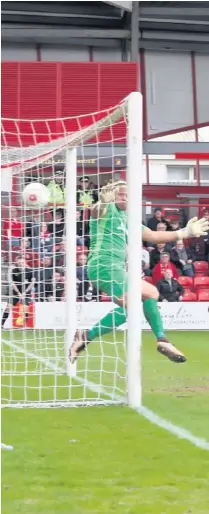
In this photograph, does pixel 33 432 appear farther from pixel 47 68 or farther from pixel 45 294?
pixel 47 68

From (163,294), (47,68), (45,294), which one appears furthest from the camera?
(47,68)

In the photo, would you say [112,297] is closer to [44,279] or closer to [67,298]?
[67,298]

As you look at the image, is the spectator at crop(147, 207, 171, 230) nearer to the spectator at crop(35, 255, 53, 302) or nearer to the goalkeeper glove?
the spectator at crop(35, 255, 53, 302)

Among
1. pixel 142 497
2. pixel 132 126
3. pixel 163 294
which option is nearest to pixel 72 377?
pixel 132 126

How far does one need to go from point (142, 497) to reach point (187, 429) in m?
2.09

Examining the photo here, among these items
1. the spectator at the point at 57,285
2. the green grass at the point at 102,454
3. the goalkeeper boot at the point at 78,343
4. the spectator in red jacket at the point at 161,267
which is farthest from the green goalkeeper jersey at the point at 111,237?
the spectator in red jacket at the point at 161,267

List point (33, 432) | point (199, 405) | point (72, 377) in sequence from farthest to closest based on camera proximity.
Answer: point (72, 377)
point (199, 405)
point (33, 432)

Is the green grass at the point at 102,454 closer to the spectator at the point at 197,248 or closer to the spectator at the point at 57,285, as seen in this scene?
the spectator at the point at 57,285

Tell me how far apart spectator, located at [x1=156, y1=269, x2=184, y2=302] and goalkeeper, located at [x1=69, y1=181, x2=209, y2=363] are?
9.70 metres

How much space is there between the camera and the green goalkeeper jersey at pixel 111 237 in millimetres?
9062

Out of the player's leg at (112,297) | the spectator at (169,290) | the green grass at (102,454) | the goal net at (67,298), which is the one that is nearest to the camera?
the green grass at (102,454)

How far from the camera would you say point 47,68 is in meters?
27.1

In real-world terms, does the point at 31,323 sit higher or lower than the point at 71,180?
lower

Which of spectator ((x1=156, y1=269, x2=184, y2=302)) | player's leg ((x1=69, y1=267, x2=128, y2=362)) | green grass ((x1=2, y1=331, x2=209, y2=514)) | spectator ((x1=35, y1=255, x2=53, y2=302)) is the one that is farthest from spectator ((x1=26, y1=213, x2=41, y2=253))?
player's leg ((x1=69, y1=267, x2=128, y2=362))
